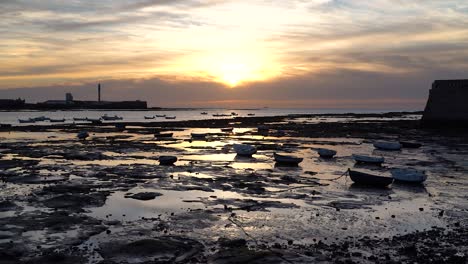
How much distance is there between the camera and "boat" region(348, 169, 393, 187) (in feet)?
71.9

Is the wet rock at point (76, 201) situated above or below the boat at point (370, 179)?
below

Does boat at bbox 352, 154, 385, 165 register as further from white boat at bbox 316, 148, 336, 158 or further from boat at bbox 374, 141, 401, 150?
boat at bbox 374, 141, 401, 150

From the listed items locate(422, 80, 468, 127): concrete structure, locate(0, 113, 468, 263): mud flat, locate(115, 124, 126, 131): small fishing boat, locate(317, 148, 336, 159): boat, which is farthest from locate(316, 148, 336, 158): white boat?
locate(115, 124, 126, 131): small fishing boat

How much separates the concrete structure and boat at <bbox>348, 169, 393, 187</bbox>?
47.9 metres

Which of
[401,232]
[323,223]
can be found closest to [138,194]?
[323,223]

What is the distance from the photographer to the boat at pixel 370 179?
71.9 feet

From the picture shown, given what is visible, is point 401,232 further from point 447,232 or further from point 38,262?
point 38,262

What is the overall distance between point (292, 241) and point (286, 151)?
90.9 ft

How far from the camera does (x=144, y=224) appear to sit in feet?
48.6

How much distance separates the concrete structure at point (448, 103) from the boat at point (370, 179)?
47.9 meters

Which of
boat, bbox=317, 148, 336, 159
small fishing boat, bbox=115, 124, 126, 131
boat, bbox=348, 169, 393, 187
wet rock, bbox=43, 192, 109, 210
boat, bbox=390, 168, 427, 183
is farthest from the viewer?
small fishing boat, bbox=115, 124, 126, 131

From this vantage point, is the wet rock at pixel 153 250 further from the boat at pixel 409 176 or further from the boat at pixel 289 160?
the boat at pixel 289 160

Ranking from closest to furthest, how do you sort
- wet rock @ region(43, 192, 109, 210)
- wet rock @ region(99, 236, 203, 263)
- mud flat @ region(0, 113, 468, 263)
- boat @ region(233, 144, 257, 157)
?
wet rock @ region(99, 236, 203, 263), mud flat @ region(0, 113, 468, 263), wet rock @ region(43, 192, 109, 210), boat @ region(233, 144, 257, 157)

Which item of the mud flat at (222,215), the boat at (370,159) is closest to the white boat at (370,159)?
the boat at (370,159)
